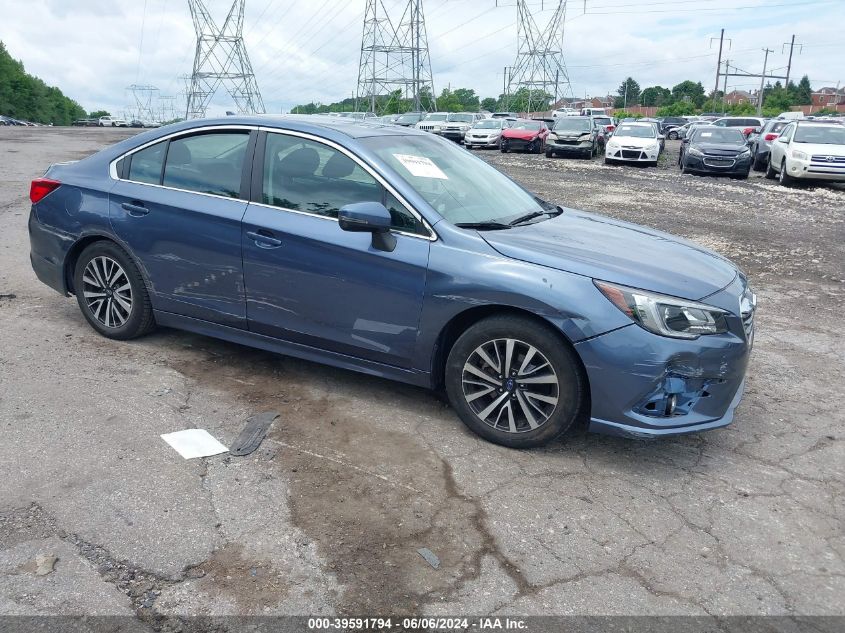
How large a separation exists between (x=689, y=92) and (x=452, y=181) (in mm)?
128918

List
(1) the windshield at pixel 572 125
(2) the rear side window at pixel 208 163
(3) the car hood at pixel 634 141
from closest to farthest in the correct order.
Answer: (2) the rear side window at pixel 208 163 → (3) the car hood at pixel 634 141 → (1) the windshield at pixel 572 125

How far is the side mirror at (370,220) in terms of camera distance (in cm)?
388

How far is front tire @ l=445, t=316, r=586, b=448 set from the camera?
3.66m

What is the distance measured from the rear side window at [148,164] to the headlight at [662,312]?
3.11 meters

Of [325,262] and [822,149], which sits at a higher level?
[822,149]

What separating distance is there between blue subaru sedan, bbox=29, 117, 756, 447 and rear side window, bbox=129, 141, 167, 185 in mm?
16

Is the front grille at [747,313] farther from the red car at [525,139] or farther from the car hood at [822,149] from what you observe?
the red car at [525,139]

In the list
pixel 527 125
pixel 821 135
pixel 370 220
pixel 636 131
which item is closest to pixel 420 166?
pixel 370 220

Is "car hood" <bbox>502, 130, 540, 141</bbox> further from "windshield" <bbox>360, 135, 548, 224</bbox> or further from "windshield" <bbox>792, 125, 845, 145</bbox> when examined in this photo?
"windshield" <bbox>360, 135, 548, 224</bbox>

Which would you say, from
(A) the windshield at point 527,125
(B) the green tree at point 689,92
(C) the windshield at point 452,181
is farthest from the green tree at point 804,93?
(C) the windshield at point 452,181

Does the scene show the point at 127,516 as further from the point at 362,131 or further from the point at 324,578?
the point at 362,131

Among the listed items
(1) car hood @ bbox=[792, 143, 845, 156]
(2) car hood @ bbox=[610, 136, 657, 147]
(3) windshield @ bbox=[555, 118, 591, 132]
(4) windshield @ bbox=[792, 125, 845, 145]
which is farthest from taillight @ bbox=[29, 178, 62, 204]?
(3) windshield @ bbox=[555, 118, 591, 132]

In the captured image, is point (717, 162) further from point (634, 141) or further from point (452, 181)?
point (452, 181)

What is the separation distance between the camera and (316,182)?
4344 millimetres
